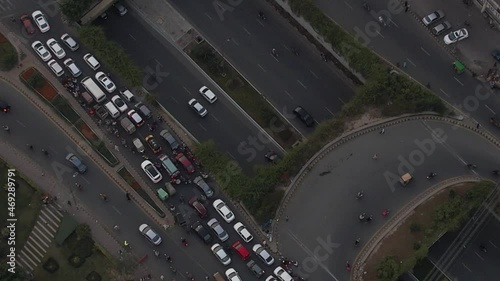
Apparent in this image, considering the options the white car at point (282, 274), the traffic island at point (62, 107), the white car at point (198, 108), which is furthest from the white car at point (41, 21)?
the white car at point (282, 274)

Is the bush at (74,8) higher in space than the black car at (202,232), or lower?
higher

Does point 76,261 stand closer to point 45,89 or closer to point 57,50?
point 45,89

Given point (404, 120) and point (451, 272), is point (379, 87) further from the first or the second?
point (451, 272)

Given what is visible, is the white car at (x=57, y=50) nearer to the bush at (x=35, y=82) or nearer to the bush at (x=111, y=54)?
the bush at (x=111, y=54)

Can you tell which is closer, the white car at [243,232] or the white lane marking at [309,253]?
the white lane marking at [309,253]

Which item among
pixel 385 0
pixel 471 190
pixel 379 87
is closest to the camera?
pixel 471 190

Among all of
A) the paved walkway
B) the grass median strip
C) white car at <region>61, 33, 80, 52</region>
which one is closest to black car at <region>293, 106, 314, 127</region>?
the grass median strip

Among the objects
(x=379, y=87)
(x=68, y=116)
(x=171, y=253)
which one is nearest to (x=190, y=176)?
(x=171, y=253)
